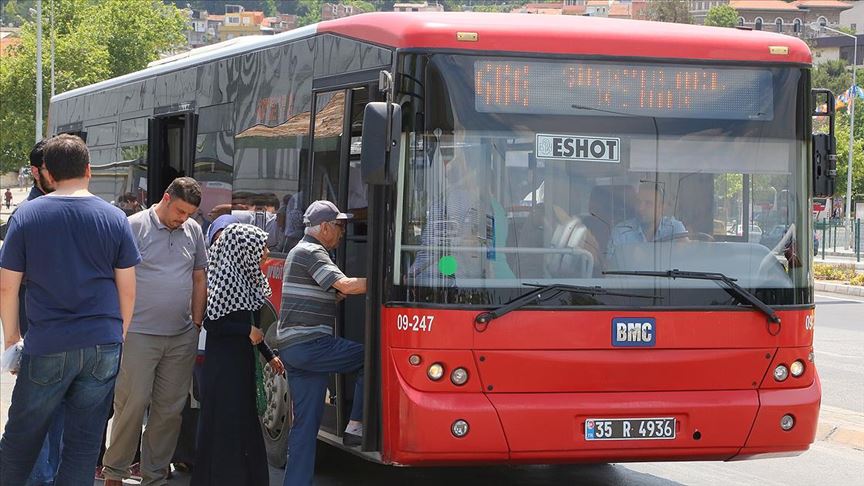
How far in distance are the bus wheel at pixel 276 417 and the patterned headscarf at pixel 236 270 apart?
0.99 metres

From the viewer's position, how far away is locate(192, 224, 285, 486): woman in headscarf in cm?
756

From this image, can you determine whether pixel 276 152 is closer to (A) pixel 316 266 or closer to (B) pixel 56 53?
(A) pixel 316 266

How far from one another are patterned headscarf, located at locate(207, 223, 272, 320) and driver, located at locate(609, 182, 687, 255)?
6.70 feet

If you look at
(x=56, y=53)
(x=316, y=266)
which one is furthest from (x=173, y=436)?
(x=56, y=53)

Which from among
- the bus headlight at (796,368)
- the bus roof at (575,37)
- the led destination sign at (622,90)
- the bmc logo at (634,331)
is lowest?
the bus headlight at (796,368)

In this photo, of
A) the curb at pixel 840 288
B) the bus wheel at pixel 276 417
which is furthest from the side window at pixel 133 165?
the curb at pixel 840 288

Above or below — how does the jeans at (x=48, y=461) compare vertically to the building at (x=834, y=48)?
below

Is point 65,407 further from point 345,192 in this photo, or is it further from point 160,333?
point 345,192

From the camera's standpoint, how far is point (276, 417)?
28.8ft

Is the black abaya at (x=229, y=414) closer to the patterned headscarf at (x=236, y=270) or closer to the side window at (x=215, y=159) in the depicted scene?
the patterned headscarf at (x=236, y=270)

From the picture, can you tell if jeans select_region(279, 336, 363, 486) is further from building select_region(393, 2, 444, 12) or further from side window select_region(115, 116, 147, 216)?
side window select_region(115, 116, 147, 216)

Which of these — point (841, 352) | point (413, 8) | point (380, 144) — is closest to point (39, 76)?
point (413, 8)

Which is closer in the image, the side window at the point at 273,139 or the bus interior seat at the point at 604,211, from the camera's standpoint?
the bus interior seat at the point at 604,211

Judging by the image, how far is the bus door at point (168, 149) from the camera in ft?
35.6
